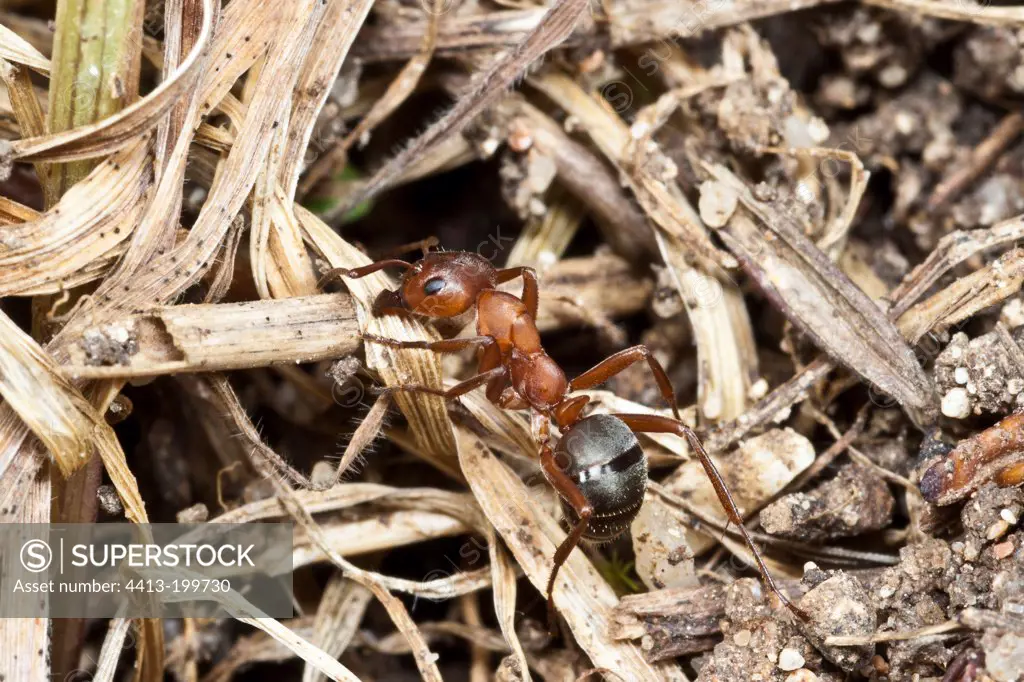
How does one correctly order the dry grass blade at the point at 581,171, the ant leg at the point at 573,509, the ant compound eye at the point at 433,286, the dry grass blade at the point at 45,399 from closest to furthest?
1. the dry grass blade at the point at 45,399
2. the ant leg at the point at 573,509
3. the ant compound eye at the point at 433,286
4. the dry grass blade at the point at 581,171

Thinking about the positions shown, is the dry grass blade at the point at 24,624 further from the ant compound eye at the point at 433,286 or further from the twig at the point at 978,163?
the twig at the point at 978,163

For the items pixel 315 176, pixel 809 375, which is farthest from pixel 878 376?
pixel 315 176

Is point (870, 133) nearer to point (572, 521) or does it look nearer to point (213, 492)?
point (572, 521)

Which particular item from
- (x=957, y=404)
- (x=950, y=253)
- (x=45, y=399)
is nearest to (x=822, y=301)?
(x=950, y=253)

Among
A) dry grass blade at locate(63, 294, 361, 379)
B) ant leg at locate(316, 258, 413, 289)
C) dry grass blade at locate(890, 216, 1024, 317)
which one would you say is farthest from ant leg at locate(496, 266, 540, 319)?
dry grass blade at locate(890, 216, 1024, 317)

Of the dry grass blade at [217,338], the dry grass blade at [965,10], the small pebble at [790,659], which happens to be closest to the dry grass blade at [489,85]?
the dry grass blade at [217,338]

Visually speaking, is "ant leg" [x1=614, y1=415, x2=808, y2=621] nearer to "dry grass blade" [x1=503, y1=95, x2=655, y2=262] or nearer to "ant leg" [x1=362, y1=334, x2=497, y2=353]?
"ant leg" [x1=362, y1=334, x2=497, y2=353]
